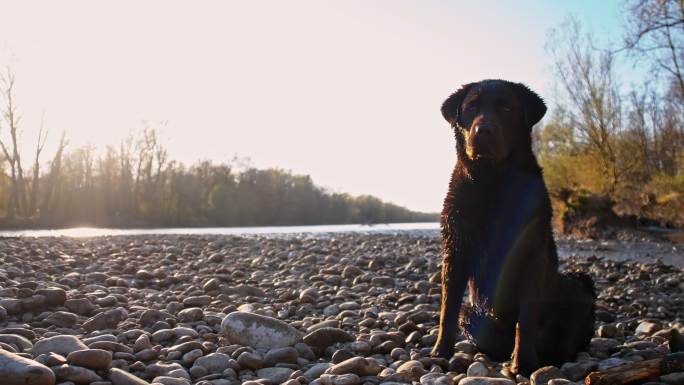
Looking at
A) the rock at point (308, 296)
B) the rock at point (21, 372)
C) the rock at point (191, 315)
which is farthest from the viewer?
the rock at point (308, 296)

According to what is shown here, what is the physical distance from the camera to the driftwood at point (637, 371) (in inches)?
126

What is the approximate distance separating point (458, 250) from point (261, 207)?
65213mm

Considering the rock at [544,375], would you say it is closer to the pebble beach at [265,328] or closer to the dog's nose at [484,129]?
the pebble beach at [265,328]

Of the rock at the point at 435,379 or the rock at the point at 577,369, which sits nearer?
the rock at the point at 435,379

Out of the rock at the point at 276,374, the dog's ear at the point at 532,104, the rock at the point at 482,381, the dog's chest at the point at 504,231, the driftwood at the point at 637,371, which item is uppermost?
the dog's ear at the point at 532,104

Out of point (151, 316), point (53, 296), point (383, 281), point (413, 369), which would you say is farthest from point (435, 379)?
point (383, 281)

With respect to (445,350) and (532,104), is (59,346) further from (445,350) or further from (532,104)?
(532,104)

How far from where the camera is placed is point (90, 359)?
3.42 meters

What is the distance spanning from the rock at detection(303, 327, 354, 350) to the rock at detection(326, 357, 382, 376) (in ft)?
2.91

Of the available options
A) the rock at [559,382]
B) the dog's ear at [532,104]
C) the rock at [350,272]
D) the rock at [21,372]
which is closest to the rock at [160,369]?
the rock at [21,372]

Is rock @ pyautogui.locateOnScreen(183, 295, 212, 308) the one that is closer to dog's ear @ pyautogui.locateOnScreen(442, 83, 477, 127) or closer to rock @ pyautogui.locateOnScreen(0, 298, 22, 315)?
rock @ pyautogui.locateOnScreen(0, 298, 22, 315)

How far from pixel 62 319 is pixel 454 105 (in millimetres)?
4417

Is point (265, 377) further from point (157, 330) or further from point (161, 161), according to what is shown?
point (161, 161)

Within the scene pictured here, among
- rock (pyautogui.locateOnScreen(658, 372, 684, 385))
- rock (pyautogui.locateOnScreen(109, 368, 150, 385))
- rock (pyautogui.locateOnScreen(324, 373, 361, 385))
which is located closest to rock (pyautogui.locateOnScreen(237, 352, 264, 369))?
rock (pyautogui.locateOnScreen(324, 373, 361, 385))
